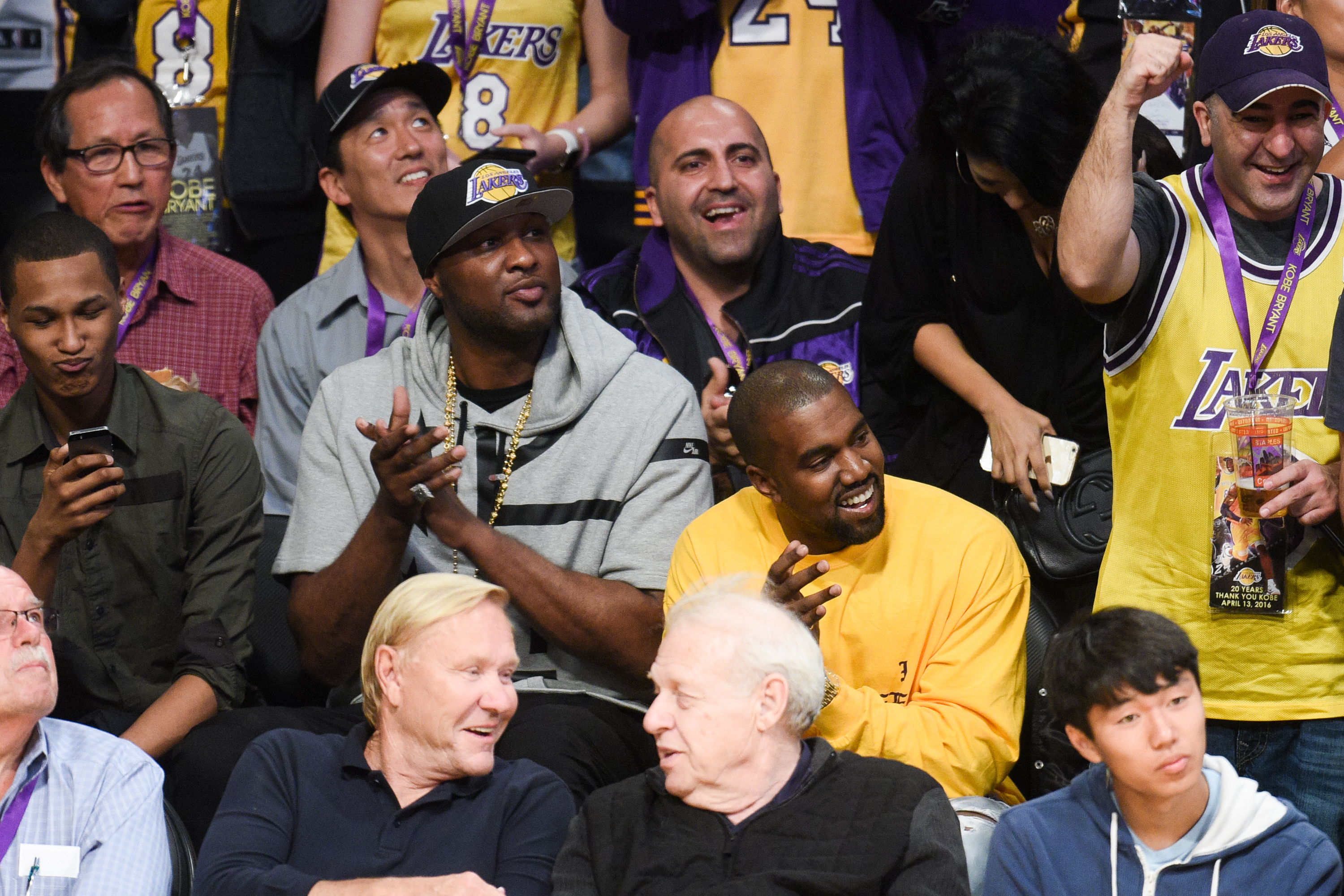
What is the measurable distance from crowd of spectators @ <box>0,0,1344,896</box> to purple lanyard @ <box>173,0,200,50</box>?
0.01 m

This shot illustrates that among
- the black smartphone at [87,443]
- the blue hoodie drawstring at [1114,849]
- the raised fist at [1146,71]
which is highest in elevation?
the raised fist at [1146,71]

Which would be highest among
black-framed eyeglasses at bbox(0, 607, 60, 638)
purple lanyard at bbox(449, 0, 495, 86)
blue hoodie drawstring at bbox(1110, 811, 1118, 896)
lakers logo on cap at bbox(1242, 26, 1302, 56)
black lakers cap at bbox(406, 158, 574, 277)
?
purple lanyard at bbox(449, 0, 495, 86)

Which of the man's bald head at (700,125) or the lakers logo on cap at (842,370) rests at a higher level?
the man's bald head at (700,125)

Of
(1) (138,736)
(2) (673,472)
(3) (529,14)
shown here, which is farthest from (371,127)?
(1) (138,736)

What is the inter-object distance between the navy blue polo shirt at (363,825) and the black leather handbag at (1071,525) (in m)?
1.29

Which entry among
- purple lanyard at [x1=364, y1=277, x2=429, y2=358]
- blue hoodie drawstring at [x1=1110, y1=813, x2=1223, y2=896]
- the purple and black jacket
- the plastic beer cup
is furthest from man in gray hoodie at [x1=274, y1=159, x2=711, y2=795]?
the plastic beer cup

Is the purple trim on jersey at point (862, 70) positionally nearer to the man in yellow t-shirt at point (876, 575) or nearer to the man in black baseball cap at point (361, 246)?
the man in black baseball cap at point (361, 246)

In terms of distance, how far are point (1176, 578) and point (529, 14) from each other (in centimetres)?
270

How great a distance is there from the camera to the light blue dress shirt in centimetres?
263

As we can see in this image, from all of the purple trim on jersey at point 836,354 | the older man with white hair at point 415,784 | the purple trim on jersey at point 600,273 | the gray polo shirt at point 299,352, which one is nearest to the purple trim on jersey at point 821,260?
the purple trim on jersey at point 836,354

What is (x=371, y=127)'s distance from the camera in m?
4.53

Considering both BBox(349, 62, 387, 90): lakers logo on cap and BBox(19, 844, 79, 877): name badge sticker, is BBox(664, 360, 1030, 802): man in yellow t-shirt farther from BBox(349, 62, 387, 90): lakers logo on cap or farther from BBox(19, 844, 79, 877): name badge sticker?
BBox(349, 62, 387, 90): lakers logo on cap

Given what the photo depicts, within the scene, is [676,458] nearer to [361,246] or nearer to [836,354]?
[836,354]

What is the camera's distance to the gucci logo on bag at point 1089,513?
346cm
